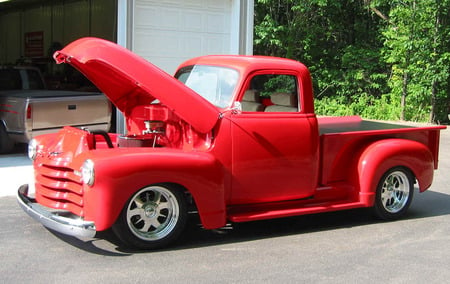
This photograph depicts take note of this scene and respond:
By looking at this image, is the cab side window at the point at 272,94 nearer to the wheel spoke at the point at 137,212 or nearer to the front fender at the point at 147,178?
the front fender at the point at 147,178

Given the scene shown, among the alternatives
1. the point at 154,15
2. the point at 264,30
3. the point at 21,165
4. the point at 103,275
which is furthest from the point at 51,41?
the point at 103,275

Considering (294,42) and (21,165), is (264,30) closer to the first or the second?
(294,42)

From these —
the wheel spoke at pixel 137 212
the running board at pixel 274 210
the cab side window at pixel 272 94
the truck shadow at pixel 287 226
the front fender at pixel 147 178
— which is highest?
the cab side window at pixel 272 94

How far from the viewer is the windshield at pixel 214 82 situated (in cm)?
603

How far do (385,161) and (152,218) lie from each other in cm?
286

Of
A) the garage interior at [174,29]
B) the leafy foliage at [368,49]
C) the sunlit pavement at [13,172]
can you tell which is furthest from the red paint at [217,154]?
the leafy foliage at [368,49]

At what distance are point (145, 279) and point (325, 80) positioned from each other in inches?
756

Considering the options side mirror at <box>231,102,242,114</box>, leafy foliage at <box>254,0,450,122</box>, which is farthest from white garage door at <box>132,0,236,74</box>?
leafy foliage at <box>254,0,450,122</box>

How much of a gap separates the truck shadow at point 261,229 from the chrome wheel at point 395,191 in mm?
214

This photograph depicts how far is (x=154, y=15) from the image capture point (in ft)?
39.1

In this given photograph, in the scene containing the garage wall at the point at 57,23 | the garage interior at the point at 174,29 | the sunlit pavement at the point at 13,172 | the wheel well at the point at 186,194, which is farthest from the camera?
the garage wall at the point at 57,23

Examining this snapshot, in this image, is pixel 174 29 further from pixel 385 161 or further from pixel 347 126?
pixel 385 161

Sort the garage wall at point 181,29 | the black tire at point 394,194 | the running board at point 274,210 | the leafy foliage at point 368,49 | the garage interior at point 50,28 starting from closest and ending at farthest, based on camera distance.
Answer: the running board at point 274,210, the black tire at point 394,194, the garage wall at point 181,29, the garage interior at point 50,28, the leafy foliage at point 368,49

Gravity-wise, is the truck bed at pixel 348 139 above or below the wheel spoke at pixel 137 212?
above
